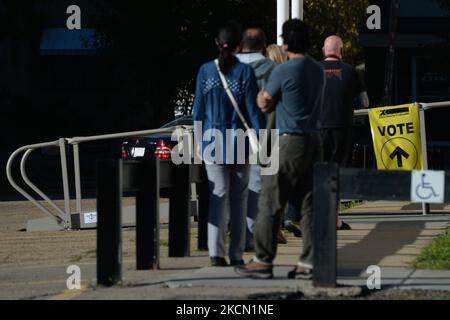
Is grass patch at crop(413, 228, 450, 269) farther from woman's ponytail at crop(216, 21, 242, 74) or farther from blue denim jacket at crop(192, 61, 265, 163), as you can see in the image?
woman's ponytail at crop(216, 21, 242, 74)

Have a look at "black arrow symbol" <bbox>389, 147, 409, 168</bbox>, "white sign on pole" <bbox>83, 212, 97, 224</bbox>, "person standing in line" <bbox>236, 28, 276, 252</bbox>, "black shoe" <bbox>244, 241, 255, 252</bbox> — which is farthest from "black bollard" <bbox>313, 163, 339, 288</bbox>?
"white sign on pole" <bbox>83, 212, 97, 224</bbox>

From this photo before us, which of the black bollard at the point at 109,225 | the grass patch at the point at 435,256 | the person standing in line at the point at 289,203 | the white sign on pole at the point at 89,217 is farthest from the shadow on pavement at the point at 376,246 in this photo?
the white sign on pole at the point at 89,217

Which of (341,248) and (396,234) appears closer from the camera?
(341,248)

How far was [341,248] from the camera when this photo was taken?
39.6 feet

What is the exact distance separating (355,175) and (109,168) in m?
1.87

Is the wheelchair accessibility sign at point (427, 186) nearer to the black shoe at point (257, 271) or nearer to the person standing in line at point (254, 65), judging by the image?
the black shoe at point (257, 271)

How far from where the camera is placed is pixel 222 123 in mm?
10328

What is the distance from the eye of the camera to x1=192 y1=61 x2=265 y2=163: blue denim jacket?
1033cm

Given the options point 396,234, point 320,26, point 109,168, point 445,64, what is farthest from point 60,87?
point 109,168

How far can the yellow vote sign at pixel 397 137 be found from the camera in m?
15.9

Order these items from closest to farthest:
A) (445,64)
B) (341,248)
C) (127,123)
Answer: (341,248)
(445,64)
(127,123)

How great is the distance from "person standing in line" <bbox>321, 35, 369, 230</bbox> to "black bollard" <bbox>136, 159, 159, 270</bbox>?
2.64 meters

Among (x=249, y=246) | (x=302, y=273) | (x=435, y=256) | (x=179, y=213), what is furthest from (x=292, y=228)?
(x=302, y=273)
